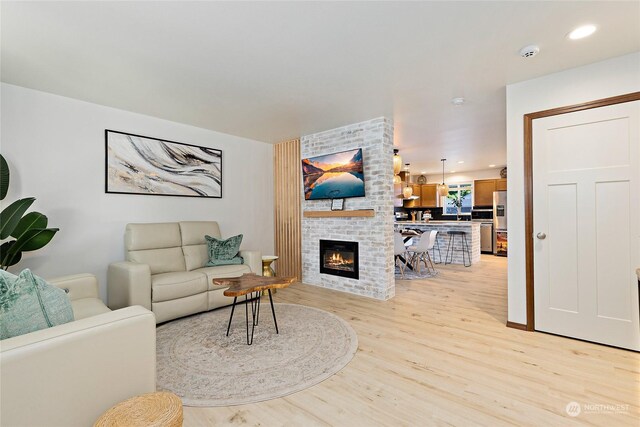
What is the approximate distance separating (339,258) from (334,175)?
49.4 inches

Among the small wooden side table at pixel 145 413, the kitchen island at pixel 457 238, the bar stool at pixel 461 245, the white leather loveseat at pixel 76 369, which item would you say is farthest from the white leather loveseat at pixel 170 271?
the bar stool at pixel 461 245

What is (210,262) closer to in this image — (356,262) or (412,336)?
(356,262)

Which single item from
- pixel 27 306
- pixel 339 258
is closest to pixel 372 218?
pixel 339 258

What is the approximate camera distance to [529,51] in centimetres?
235

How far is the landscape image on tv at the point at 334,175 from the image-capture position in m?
4.17

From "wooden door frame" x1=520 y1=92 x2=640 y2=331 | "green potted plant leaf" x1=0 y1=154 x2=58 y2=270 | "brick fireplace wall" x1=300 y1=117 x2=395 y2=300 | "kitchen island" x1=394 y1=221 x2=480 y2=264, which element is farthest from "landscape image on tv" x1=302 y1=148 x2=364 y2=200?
"green potted plant leaf" x1=0 y1=154 x2=58 y2=270

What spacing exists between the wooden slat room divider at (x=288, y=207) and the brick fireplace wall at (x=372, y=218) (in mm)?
654

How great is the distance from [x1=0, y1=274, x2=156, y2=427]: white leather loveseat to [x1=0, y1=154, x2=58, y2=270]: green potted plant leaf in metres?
2.09

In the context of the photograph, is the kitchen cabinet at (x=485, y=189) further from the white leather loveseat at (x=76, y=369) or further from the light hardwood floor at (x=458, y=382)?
the white leather loveseat at (x=76, y=369)

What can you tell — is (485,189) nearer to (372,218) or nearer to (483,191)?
(483,191)

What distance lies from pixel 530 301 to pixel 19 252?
478cm

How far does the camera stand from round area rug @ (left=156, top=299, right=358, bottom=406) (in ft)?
6.48

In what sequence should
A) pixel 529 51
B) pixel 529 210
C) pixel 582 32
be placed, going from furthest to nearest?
pixel 529 210, pixel 529 51, pixel 582 32

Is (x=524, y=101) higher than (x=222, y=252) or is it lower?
higher
